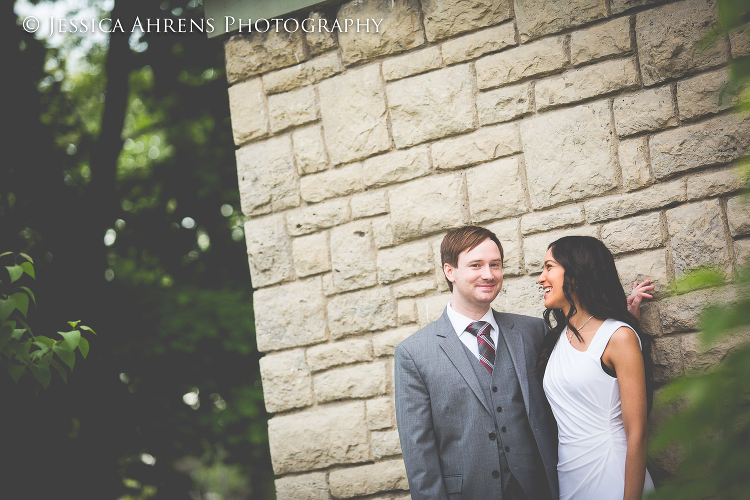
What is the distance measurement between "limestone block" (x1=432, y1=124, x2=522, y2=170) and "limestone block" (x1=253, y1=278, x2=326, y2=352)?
1.00 metres

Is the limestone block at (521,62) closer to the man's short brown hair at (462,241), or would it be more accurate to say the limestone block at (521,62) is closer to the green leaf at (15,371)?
the man's short brown hair at (462,241)

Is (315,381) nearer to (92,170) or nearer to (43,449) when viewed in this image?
(43,449)

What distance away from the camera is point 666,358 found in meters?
2.83

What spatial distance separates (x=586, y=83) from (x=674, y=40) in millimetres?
427

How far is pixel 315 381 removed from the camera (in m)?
3.50

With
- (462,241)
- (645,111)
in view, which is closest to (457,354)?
(462,241)

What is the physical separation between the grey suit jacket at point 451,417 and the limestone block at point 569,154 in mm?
861

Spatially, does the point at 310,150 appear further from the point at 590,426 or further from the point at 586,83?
the point at 590,426

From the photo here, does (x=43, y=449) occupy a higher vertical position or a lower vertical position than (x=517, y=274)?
lower

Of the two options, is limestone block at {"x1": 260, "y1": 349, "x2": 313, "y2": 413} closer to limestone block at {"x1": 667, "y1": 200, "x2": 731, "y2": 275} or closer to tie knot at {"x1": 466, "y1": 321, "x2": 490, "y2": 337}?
tie knot at {"x1": 466, "y1": 321, "x2": 490, "y2": 337}

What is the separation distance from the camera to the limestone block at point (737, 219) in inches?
108

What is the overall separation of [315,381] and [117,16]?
5342 millimetres

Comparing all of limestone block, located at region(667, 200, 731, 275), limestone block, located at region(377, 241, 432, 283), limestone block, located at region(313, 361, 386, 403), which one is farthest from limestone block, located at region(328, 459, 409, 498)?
limestone block, located at region(667, 200, 731, 275)

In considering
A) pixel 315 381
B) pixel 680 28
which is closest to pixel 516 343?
pixel 315 381
